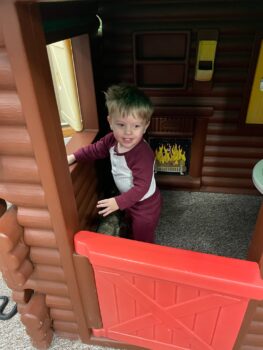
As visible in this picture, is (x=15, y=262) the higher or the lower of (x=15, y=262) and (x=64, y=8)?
the lower

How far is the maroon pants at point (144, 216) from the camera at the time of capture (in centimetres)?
120

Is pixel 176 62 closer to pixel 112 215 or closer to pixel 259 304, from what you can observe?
pixel 112 215

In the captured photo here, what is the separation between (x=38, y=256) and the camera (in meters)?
0.92

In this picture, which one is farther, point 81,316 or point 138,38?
point 138,38

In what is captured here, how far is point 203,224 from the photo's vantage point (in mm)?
1578

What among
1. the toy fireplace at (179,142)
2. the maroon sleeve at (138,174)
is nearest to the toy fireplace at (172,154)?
the toy fireplace at (179,142)

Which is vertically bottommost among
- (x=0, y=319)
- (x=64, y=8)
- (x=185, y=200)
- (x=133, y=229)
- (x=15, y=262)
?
(x=0, y=319)

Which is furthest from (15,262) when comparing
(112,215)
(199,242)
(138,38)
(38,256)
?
(138,38)

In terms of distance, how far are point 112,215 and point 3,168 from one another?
617mm

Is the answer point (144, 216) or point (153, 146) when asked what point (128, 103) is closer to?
point (144, 216)

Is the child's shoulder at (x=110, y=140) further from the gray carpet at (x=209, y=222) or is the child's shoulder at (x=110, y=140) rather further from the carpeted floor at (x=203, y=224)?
the gray carpet at (x=209, y=222)

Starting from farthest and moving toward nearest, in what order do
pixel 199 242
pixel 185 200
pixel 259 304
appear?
pixel 185 200
pixel 199 242
pixel 259 304

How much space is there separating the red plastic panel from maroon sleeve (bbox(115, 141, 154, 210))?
20cm

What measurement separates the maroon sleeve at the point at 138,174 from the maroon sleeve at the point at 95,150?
0.35 feet
